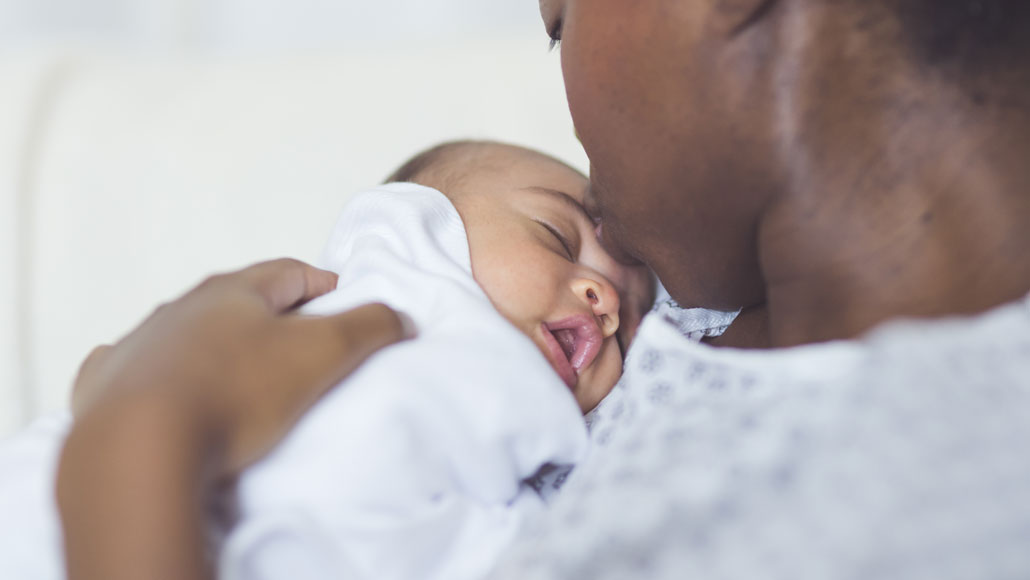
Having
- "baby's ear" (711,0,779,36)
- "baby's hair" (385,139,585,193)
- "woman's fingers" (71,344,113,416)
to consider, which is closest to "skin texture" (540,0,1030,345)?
"baby's ear" (711,0,779,36)

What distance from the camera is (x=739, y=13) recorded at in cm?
70

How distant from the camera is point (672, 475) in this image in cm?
63

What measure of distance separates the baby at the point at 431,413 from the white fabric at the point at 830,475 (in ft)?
0.29

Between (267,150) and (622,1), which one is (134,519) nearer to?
(622,1)

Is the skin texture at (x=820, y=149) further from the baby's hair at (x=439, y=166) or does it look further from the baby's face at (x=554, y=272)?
the baby's hair at (x=439, y=166)

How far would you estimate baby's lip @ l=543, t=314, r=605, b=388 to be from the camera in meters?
0.93

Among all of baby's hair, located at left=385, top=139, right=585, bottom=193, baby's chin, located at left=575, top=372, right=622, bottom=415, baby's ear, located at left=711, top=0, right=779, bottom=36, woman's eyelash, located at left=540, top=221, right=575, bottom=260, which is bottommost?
baby's chin, located at left=575, top=372, right=622, bottom=415

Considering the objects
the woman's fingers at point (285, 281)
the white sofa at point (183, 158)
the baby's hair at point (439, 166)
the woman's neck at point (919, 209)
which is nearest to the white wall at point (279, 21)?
the white sofa at point (183, 158)

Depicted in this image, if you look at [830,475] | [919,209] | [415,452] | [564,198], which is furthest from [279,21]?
[830,475]

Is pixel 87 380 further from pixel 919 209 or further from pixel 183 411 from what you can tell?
pixel 919 209

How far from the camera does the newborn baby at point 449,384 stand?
69 centimetres

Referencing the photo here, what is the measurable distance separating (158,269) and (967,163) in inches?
46.0

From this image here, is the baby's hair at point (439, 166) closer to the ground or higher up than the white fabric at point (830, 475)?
higher up

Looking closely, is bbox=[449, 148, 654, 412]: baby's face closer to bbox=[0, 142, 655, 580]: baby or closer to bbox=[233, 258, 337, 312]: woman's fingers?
bbox=[0, 142, 655, 580]: baby
